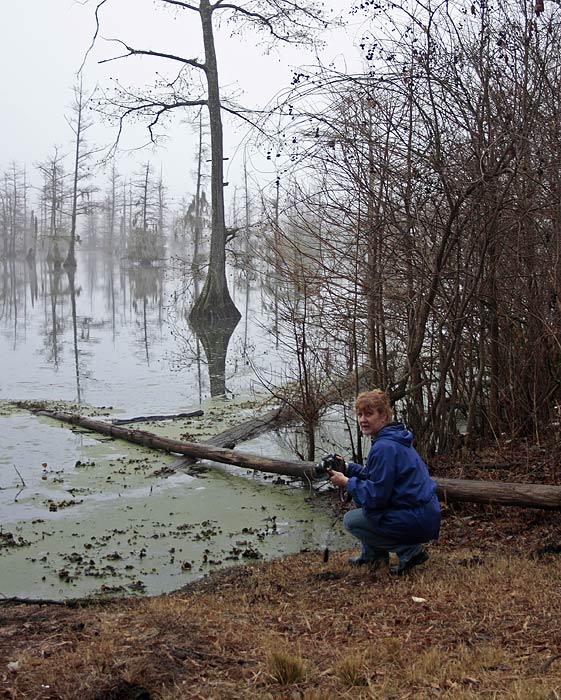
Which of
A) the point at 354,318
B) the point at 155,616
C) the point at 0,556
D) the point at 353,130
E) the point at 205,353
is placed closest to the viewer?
the point at 155,616

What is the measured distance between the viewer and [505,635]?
11.8 feet

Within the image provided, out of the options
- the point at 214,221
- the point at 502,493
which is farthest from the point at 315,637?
the point at 214,221

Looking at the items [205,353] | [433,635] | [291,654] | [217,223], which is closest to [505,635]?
[433,635]

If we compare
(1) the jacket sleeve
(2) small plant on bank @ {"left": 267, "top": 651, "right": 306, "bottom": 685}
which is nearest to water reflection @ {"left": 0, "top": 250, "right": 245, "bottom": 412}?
(1) the jacket sleeve

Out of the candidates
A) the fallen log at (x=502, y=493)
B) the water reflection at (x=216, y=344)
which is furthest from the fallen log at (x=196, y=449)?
the water reflection at (x=216, y=344)

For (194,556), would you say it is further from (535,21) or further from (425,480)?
(535,21)

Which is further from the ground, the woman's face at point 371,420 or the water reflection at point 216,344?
the water reflection at point 216,344

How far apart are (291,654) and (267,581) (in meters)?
1.74

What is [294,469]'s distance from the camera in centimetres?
764

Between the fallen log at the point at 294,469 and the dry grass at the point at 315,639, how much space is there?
72cm

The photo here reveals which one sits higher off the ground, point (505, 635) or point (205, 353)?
point (205, 353)

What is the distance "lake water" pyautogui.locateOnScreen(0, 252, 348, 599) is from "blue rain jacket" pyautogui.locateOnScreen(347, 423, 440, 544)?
1.23 meters

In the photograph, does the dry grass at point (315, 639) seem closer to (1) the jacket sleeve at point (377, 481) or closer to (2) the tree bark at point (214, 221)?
(1) the jacket sleeve at point (377, 481)

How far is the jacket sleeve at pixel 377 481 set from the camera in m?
4.63
